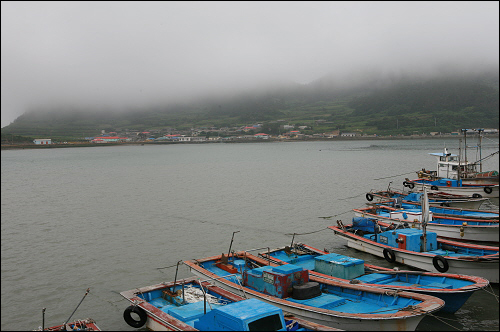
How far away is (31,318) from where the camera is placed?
1488 cm

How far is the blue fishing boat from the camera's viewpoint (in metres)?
8.98

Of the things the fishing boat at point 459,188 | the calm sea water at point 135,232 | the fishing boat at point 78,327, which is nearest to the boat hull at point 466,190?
the fishing boat at point 459,188

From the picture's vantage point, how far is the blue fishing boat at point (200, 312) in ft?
29.5

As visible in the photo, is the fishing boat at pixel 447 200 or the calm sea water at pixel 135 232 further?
the fishing boat at pixel 447 200

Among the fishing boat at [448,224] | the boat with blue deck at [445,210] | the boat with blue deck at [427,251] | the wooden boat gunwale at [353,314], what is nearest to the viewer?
the wooden boat gunwale at [353,314]

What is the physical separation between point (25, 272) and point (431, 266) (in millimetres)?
20152

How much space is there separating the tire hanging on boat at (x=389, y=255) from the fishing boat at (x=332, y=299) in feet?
19.9

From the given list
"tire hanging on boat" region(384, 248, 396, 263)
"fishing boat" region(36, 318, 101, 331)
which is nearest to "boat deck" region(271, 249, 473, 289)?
"tire hanging on boat" region(384, 248, 396, 263)

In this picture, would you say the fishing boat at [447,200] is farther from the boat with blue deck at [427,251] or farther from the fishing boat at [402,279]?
the fishing boat at [402,279]

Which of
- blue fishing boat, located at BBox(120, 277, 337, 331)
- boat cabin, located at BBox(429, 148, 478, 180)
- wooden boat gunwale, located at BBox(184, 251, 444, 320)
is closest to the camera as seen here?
blue fishing boat, located at BBox(120, 277, 337, 331)

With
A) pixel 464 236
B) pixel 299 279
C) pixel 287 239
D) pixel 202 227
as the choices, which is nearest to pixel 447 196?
pixel 464 236

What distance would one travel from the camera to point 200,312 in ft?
38.1

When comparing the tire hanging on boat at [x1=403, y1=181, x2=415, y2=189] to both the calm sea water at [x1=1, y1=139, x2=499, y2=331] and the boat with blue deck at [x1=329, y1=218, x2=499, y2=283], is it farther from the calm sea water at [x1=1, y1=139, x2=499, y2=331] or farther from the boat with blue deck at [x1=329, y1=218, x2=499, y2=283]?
the boat with blue deck at [x1=329, y1=218, x2=499, y2=283]

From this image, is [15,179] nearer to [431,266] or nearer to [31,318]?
[31,318]
